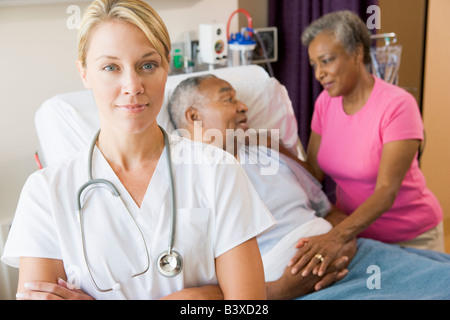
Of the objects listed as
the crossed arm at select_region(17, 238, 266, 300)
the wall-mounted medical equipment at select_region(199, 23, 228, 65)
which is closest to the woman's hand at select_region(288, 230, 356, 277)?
the crossed arm at select_region(17, 238, 266, 300)

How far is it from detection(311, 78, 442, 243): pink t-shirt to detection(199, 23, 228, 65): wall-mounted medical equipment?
16.2 inches

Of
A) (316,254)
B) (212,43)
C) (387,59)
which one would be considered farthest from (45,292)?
(387,59)

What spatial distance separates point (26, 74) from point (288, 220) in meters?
0.86

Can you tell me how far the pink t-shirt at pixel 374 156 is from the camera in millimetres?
1599

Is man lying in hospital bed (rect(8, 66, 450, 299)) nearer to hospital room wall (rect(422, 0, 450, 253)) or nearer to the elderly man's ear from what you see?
the elderly man's ear

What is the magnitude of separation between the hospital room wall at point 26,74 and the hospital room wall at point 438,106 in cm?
135

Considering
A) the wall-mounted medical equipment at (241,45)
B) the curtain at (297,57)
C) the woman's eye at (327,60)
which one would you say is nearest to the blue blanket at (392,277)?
the woman's eye at (327,60)

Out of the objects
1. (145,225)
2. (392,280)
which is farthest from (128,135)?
(392,280)

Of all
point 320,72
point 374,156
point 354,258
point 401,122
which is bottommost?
point 354,258

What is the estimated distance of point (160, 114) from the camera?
1560mm

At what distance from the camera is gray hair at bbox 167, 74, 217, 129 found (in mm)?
1535

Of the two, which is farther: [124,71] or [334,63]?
[334,63]

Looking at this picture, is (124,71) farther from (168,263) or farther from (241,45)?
(241,45)
